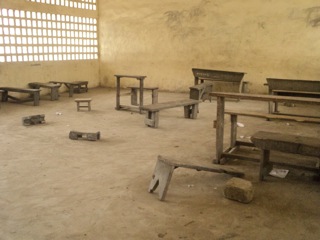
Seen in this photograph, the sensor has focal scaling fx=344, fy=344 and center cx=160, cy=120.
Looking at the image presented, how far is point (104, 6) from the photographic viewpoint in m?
12.8

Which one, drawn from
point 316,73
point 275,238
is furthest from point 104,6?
point 275,238

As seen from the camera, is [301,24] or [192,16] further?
[192,16]

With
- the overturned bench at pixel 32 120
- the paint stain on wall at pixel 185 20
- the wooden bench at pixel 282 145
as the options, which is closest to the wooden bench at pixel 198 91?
the paint stain on wall at pixel 185 20

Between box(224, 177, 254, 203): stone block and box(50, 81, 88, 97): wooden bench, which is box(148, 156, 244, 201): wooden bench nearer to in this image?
box(224, 177, 254, 203): stone block

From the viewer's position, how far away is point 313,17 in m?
9.99

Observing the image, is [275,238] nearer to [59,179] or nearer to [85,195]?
[85,195]

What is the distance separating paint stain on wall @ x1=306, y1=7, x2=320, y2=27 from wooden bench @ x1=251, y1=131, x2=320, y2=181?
7076mm

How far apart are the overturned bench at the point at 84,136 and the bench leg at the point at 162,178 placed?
A: 89.5 inches

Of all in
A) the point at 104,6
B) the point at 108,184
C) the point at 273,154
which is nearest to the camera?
the point at 108,184

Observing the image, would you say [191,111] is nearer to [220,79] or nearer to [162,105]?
[162,105]

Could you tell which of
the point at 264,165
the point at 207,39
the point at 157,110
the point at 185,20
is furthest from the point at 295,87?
the point at 185,20

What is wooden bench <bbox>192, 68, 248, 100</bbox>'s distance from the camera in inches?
400

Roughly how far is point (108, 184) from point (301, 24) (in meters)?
8.61

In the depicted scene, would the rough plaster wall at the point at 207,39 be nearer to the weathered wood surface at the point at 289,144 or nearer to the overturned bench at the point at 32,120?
the overturned bench at the point at 32,120
